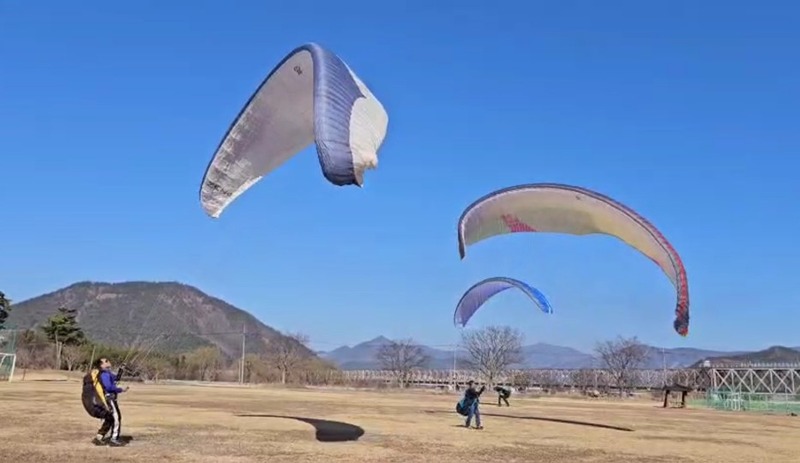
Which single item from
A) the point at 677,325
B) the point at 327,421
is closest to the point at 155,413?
the point at 327,421

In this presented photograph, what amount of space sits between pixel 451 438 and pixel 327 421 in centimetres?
581

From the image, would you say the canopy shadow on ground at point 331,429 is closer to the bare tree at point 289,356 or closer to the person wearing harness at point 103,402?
the person wearing harness at point 103,402

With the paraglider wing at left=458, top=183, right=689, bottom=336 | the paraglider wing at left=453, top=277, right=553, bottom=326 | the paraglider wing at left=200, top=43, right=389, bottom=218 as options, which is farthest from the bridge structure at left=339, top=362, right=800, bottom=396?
the paraglider wing at left=200, top=43, right=389, bottom=218

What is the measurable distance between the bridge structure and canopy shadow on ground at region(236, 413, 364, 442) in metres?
66.6

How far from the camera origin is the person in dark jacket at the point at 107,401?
1436 centimetres

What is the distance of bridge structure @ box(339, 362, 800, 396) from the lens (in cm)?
9031

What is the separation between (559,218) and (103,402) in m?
12.4

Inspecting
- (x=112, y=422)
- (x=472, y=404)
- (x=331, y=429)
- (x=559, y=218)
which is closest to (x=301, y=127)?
(x=112, y=422)

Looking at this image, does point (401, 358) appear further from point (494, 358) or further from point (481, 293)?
point (481, 293)

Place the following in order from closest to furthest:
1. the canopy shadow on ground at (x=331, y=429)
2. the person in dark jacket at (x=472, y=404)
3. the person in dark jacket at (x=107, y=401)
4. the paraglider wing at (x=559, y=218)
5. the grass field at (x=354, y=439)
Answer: the grass field at (x=354, y=439)
the person in dark jacket at (x=107, y=401)
the canopy shadow on ground at (x=331, y=429)
the paraglider wing at (x=559, y=218)
the person in dark jacket at (x=472, y=404)

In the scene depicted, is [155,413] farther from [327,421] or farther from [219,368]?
[219,368]

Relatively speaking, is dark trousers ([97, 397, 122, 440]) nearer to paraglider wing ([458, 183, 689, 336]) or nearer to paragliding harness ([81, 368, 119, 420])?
paragliding harness ([81, 368, 119, 420])

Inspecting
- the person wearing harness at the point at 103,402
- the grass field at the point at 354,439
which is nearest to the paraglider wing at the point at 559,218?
the grass field at the point at 354,439

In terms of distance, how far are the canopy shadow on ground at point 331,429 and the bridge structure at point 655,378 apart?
66570 mm
